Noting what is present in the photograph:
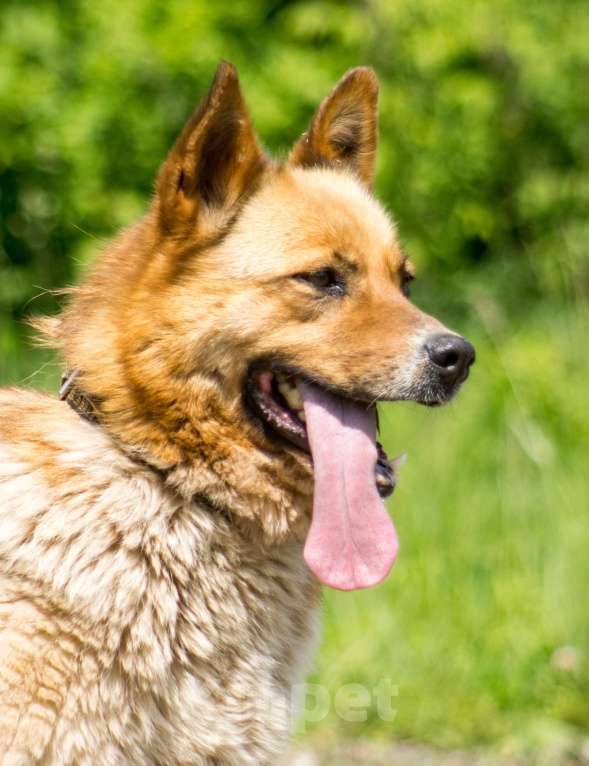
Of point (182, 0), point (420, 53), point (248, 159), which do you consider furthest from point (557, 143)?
point (248, 159)

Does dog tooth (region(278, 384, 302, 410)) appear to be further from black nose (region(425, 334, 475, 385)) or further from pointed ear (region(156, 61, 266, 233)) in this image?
pointed ear (region(156, 61, 266, 233))

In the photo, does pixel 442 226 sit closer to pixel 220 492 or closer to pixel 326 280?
pixel 326 280

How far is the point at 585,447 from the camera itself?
636 cm

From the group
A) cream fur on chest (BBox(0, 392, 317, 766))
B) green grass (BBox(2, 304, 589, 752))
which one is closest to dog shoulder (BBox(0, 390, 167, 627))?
cream fur on chest (BBox(0, 392, 317, 766))

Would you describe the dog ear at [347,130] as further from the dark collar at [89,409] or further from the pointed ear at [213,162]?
the dark collar at [89,409]

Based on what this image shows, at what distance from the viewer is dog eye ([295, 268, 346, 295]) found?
131 inches

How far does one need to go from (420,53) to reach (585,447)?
3.70 meters

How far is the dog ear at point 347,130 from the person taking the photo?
373 centimetres

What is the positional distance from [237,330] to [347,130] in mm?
1049

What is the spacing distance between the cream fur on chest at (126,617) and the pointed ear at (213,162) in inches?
26.9

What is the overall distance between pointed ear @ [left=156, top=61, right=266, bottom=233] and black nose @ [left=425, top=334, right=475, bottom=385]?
727 mm

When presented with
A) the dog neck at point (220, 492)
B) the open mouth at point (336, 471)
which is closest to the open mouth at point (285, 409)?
the open mouth at point (336, 471)

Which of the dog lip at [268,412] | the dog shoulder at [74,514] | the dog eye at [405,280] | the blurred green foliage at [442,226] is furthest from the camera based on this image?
the blurred green foliage at [442,226]

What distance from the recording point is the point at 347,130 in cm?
389
